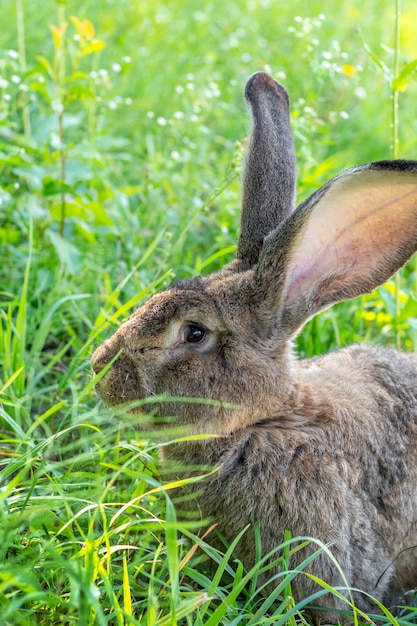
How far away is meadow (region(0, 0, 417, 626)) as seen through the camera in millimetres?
2754

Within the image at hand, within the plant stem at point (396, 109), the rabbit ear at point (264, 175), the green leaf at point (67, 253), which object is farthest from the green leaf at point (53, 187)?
the plant stem at point (396, 109)

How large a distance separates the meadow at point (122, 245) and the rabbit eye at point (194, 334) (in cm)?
38

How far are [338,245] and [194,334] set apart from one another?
0.61m

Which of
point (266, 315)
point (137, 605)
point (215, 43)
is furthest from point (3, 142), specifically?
point (215, 43)

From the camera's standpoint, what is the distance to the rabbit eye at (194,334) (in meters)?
3.30

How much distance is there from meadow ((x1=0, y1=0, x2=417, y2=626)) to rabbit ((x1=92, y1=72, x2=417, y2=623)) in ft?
0.52

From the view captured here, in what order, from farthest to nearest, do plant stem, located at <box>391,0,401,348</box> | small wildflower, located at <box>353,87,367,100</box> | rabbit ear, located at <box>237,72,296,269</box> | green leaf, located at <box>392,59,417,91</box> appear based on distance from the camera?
small wildflower, located at <box>353,87,367,100</box> → plant stem, located at <box>391,0,401,348</box> → green leaf, located at <box>392,59,417,91</box> → rabbit ear, located at <box>237,72,296,269</box>

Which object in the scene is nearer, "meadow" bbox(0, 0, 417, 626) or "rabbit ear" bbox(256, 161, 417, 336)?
"meadow" bbox(0, 0, 417, 626)

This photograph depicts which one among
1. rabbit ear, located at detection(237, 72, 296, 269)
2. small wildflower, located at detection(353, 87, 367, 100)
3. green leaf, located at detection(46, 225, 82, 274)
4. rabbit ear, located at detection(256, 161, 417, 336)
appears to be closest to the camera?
Answer: rabbit ear, located at detection(256, 161, 417, 336)

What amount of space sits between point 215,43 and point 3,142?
353 cm

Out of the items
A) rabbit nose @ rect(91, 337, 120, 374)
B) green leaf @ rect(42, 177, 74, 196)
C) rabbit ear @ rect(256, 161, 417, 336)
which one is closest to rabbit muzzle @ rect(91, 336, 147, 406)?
rabbit nose @ rect(91, 337, 120, 374)

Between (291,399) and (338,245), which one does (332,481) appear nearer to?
(291,399)

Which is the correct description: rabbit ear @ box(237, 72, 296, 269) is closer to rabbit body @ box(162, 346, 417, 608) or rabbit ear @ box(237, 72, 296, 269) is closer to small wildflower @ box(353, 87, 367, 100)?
rabbit body @ box(162, 346, 417, 608)

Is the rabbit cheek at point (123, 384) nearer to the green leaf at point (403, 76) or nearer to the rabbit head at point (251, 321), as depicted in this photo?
the rabbit head at point (251, 321)
